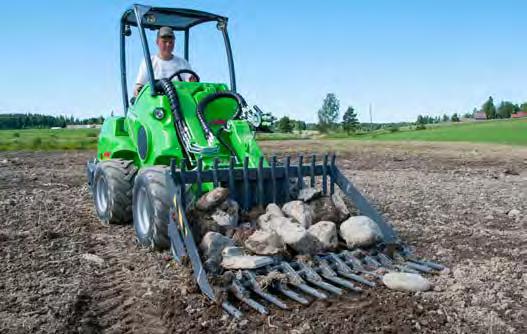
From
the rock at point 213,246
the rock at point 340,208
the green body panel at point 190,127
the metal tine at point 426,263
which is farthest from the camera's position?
the green body panel at point 190,127

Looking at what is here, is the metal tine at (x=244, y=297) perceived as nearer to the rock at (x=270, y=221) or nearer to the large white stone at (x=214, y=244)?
the large white stone at (x=214, y=244)

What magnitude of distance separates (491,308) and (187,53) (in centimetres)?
572

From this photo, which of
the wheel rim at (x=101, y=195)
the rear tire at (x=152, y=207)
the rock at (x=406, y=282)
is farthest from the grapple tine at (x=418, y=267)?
the wheel rim at (x=101, y=195)

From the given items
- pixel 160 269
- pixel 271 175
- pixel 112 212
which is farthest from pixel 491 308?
pixel 112 212

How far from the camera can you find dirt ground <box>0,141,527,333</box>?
11.5 ft

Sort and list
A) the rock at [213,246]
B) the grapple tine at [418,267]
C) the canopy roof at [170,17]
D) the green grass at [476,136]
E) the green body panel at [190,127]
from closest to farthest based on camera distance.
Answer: the rock at [213,246] → the grapple tine at [418,267] → the green body panel at [190,127] → the canopy roof at [170,17] → the green grass at [476,136]

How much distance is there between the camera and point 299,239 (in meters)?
4.50

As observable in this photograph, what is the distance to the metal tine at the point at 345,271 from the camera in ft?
13.4

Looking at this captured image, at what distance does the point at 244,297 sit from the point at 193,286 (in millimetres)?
455

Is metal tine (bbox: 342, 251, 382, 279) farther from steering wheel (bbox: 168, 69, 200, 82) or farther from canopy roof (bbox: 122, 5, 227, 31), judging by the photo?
canopy roof (bbox: 122, 5, 227, 31)

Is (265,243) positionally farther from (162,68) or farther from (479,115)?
(479,115)

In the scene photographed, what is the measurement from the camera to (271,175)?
529 cm

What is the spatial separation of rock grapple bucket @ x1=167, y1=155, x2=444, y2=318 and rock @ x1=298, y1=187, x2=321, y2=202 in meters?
0.16

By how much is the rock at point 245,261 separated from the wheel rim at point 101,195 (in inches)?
111
